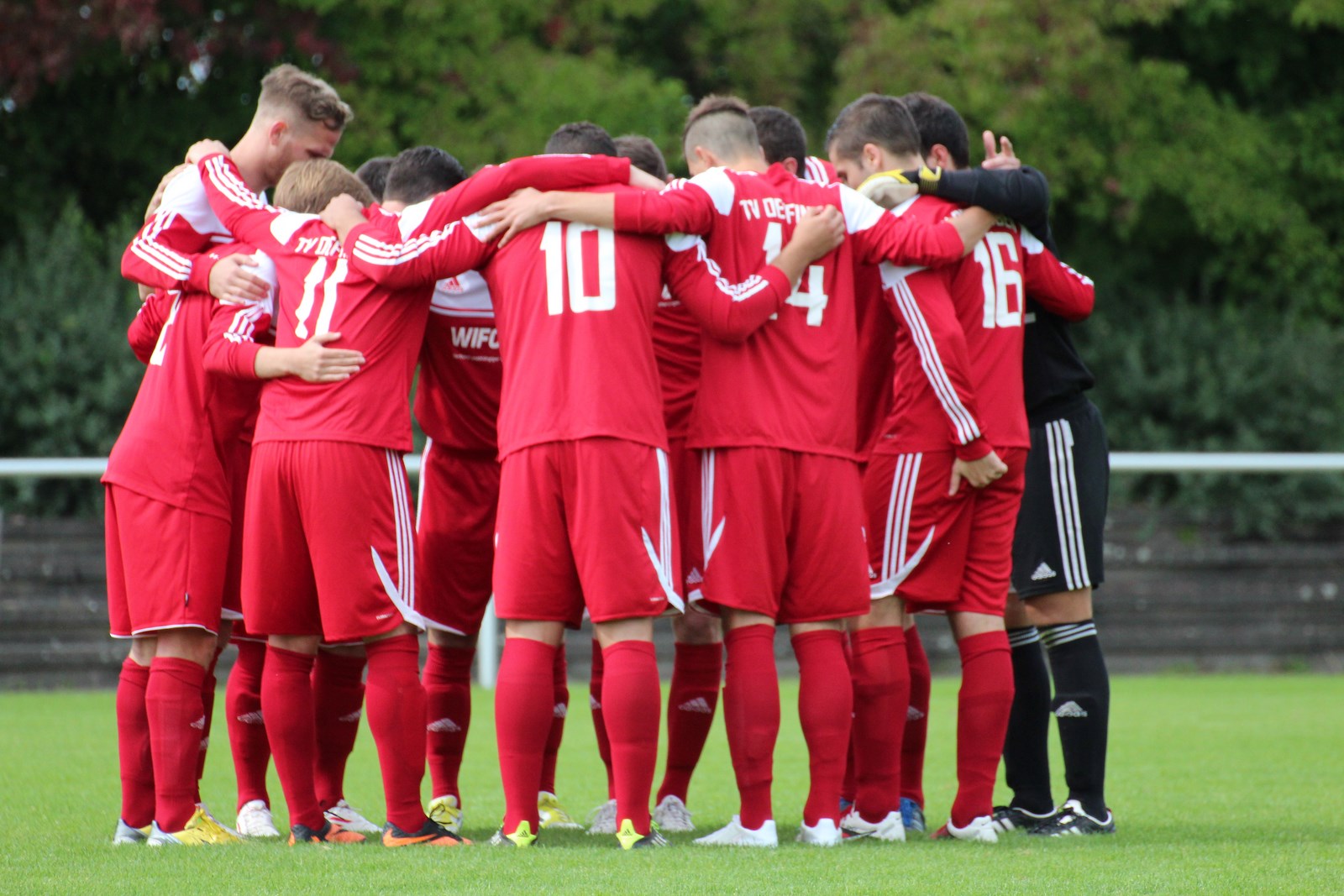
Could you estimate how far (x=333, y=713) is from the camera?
5.08 m

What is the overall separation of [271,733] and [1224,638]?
31.5 ft

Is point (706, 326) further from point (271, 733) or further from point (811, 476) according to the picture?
point (271, 733)

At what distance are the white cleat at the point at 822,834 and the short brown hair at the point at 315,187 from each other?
2.50m

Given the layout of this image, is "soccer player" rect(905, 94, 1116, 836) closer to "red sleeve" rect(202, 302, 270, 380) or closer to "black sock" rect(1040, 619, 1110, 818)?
"black sock" rect(1040, 619, 1110, 818)

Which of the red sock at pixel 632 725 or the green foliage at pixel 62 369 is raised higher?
the green foliage at pixel 62 369

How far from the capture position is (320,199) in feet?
16.9

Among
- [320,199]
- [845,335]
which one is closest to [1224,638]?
[845,335]

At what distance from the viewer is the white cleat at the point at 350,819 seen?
5145 millimetres

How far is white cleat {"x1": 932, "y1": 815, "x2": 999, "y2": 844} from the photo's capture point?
4848mm

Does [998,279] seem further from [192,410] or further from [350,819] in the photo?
[350,819]

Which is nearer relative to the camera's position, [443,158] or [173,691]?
[173,691]

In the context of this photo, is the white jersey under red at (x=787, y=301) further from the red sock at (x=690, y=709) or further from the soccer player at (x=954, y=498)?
the red sock at (x=690, y=709)

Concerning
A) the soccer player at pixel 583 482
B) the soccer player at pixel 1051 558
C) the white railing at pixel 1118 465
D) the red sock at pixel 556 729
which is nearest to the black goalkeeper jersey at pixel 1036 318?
the soccer player at pixel 1051 558

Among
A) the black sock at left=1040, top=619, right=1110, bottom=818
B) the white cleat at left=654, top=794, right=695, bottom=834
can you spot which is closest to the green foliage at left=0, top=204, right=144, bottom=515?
the white cleat at left=654, top=794, right=695, bottom=834
